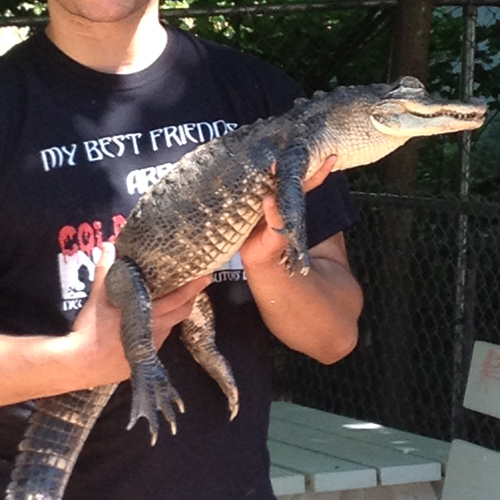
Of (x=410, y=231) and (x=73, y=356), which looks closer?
(x=73, y=356)

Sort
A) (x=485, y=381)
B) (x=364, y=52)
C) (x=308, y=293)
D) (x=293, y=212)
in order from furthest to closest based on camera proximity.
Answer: (x=364, y=52) < (x=485, y=381) < (x=308, y=293) < (x=293, y=212)

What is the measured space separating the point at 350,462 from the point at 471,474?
439 mm

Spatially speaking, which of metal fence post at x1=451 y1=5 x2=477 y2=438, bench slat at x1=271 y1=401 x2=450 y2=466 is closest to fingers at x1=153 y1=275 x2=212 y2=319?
bench slat at x1=271 y1=401 x2=450 y2=466

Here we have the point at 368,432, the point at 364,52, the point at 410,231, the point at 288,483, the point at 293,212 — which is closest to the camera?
→ the point at 293,212

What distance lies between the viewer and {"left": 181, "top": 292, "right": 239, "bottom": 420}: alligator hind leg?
2.12m

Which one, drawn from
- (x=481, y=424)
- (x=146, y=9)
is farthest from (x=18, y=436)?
(x=481, y=424)

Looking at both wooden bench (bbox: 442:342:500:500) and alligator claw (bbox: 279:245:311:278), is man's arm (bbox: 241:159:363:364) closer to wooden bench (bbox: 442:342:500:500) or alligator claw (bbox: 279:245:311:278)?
alligator claw (bbox: 279:245:311:278)

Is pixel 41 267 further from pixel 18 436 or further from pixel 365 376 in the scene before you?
pixel 365 376

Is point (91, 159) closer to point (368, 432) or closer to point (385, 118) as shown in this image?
point (385, 118)

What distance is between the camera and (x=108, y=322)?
208 cm

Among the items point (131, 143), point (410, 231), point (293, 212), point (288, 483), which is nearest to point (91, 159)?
point (131, 143)

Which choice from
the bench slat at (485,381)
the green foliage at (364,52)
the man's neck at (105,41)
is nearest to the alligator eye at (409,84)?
the man's neck at (105,41)

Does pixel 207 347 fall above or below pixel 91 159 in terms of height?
below

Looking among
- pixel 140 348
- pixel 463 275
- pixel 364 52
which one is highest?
pixel 364 52
